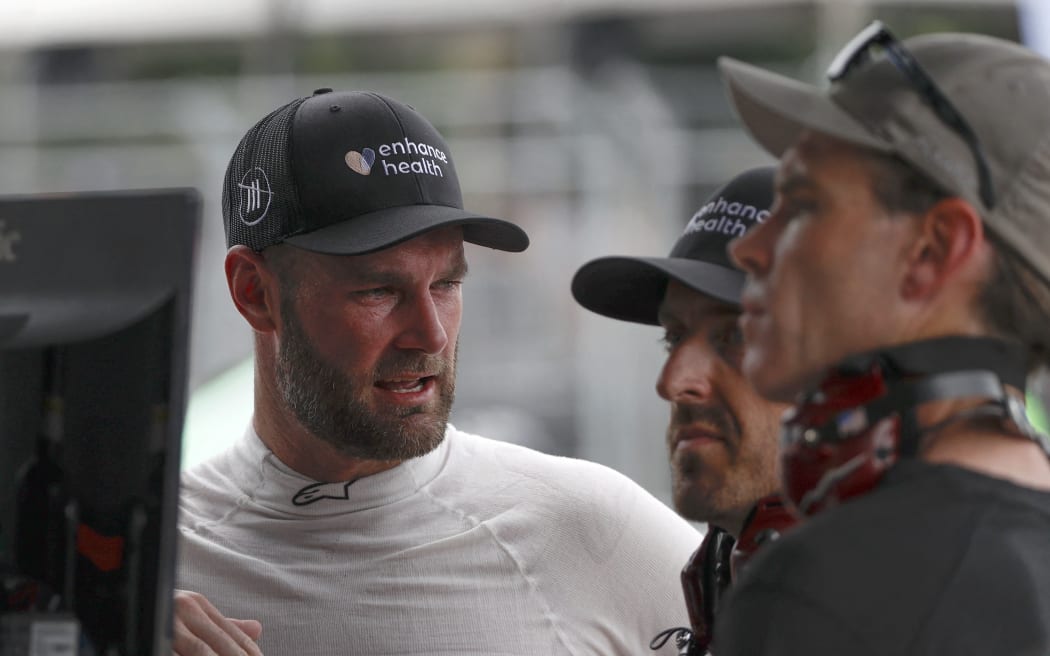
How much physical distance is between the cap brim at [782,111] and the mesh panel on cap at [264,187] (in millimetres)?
1165

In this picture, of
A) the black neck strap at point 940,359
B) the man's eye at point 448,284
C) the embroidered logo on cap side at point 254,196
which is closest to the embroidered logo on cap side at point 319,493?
the man's eye at point 448,284

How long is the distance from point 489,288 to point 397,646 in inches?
276

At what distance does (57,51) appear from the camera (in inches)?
448

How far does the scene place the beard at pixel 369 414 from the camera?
2.74 metres

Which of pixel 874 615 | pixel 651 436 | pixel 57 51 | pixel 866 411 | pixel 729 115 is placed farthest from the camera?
pixel 57 51

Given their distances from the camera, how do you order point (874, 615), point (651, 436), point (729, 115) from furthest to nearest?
point (729, 115), point (651, 436), point (874, 615)

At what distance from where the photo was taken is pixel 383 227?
268 centimetres

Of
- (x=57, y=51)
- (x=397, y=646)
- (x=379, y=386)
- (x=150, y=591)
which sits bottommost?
(x=57, y=51)

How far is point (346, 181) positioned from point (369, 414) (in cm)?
45

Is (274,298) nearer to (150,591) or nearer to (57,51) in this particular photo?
(150,591)

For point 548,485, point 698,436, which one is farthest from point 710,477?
point 548,485

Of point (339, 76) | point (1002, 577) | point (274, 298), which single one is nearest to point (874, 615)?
point (1002, 577)

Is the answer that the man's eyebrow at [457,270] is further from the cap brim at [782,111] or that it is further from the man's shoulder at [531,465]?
the cap brim at [782,111]

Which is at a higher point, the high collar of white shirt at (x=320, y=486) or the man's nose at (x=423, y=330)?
the man's nose at (x=423, y=330)
